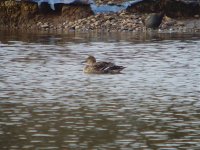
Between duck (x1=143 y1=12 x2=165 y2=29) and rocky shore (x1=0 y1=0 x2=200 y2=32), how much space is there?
0.85ft

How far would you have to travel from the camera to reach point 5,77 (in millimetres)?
21172

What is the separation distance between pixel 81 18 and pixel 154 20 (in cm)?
395

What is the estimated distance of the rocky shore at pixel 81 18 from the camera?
4184 centimetres

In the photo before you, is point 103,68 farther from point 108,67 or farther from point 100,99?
point 100,99

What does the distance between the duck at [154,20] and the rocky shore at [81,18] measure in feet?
0.85

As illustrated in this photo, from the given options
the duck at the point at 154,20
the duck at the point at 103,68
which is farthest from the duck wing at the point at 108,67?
the duck at the point at 154,20

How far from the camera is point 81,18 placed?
4338 cm

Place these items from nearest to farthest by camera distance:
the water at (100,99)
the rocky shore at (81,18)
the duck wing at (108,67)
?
the water at (100,99) → the duck wing at (108,67) → the rocky shore at (81,18)

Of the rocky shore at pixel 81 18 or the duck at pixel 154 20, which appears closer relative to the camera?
the duck at pixel 154 20

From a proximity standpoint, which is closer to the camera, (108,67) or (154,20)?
(108,67)

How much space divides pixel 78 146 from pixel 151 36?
2473 centimetres

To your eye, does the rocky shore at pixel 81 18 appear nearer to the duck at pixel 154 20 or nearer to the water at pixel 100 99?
the duck at pixel 154 20

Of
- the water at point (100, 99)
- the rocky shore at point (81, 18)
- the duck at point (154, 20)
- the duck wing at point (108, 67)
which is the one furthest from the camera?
the rocky shore at point (81, 18)

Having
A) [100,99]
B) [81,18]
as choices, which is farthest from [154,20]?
[100,99]
